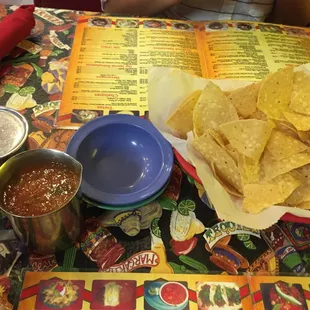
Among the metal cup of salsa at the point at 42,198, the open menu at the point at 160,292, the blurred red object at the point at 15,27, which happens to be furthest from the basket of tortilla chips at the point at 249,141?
the blurred red object at the point at 15,27

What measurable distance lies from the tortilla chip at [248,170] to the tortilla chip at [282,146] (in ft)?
0.17

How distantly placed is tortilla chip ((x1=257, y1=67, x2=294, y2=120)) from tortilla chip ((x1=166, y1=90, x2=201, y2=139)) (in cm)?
14

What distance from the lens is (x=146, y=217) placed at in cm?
88

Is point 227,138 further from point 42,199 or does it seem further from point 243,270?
point 42,199

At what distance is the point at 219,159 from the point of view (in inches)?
33.9

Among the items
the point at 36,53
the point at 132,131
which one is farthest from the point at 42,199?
the point at 36,53

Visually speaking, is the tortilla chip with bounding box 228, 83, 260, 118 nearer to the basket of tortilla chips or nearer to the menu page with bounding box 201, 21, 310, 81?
the basket of tortilla chips

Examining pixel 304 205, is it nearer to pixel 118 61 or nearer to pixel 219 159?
pixel 219 159

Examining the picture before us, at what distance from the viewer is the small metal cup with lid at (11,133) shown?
0.83 metres

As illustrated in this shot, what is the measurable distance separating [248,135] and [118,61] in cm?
53

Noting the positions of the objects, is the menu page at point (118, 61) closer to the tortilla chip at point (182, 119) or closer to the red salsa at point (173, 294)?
the tortilla chip at point (182, 119)

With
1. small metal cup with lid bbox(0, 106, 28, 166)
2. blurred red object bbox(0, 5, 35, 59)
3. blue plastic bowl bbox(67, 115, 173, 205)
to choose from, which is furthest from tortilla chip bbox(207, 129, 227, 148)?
blurred red object bbox(0, 5, 35, 59)

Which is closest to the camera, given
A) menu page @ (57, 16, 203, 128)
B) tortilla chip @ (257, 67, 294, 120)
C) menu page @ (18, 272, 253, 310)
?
menu page @ (18, 272, 253, 310)

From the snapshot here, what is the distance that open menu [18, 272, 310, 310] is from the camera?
73 cm
